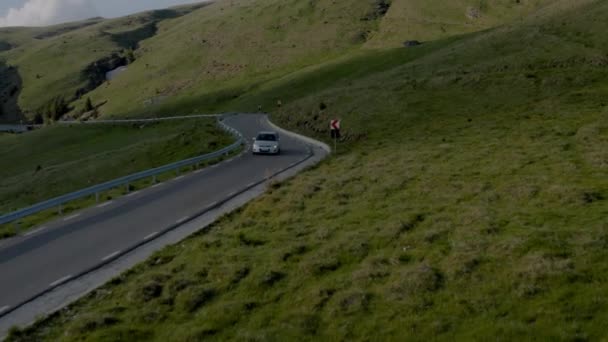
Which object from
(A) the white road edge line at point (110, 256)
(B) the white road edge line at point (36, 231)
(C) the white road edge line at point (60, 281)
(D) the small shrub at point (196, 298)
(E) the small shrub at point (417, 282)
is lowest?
(B) the white road edge line at point (36, 231)

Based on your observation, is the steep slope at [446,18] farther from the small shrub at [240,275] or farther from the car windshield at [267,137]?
the small shrub at [240,275]

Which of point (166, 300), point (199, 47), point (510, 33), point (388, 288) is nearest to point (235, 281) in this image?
point (166, 300)

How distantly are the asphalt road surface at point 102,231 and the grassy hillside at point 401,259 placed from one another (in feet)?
5.80

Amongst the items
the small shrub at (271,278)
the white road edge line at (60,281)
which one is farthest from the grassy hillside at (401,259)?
the white road edge line at (60,281)

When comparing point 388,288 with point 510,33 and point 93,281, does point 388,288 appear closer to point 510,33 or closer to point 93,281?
point 93,281

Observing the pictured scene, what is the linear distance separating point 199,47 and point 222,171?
135162 mm

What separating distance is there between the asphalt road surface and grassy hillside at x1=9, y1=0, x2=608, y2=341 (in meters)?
1.77

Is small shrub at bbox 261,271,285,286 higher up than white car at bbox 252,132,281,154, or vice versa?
A: small shrub at bbox 261,271,285,286

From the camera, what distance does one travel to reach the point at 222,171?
31.1m

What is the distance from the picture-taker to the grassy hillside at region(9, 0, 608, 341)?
9820 millimetres

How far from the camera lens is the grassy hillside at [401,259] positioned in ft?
32.2

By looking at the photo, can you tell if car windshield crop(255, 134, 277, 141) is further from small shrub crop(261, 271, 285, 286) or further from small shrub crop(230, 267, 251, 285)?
small shrub crop(261, 271, 285, 286)

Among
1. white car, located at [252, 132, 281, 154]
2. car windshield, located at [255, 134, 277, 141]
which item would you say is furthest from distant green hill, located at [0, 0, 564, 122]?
white car, located at [252, 132, 281, 154]

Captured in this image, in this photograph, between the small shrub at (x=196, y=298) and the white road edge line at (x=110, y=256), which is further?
the white road edge line at (x=110, y=256)
